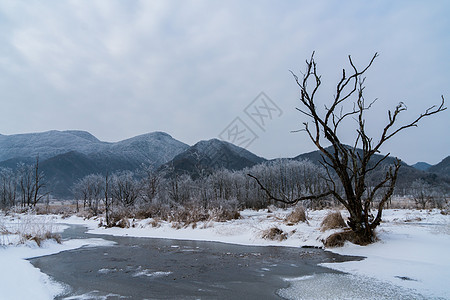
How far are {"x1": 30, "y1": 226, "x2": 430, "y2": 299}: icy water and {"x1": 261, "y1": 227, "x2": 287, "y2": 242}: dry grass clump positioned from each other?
5.12ft

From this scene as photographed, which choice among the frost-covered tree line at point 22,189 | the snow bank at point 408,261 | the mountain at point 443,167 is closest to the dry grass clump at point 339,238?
the snow bank at point 408,261

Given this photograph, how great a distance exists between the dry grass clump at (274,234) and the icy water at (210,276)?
1561 millimetres

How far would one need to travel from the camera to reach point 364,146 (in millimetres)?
8422

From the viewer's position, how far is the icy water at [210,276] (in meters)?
4.39

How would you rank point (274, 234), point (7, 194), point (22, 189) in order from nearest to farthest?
point (274, 234)
point (22, 189)
point (7, 194)

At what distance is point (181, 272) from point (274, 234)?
17.6ft

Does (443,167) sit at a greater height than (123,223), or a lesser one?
greater

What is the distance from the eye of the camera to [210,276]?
224 inches

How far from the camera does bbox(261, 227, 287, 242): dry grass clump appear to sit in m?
10.4

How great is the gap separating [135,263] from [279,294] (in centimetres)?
433

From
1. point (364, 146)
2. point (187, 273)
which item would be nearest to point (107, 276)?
point (187, 273)

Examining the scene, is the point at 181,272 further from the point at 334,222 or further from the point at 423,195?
the point at 423,195

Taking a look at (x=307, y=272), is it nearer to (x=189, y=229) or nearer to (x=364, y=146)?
(x=364, y=146)

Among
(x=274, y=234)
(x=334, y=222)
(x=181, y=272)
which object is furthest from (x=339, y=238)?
(x=181, y=272)
